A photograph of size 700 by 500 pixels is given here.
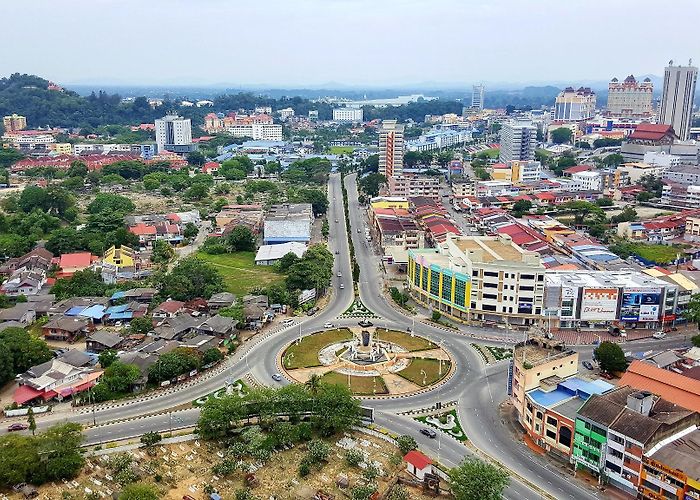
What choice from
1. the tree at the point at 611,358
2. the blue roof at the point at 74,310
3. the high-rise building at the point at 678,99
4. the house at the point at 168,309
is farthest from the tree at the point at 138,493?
the high-rise building at the point at 678,99

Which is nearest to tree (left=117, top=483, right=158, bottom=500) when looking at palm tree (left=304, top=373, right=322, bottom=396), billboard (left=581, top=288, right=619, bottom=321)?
palm tree (left=304, top=373, right=322, bottom=396)

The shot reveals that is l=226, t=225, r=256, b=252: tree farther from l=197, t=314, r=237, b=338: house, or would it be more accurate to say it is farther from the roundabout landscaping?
the roundabout landscaping

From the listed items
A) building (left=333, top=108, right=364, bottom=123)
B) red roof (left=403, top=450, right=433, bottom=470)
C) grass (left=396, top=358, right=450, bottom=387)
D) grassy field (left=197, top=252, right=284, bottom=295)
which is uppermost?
building (left=333, top=108, right=364, bottom=123)

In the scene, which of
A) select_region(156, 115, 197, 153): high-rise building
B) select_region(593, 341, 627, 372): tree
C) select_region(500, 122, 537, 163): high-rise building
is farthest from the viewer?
select_region(156, 115, 197, 153): high-rise building

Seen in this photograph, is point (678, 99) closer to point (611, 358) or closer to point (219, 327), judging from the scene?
point (611, 358)

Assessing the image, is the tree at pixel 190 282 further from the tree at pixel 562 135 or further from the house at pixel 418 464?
the tree at pixel 562 135

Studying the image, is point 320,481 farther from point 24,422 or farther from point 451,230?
point 451,230

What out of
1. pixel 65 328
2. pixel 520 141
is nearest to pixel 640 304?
pixel 65 328

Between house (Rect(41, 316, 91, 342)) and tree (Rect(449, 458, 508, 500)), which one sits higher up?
tree (Rect(449, 458, 508, 500))
